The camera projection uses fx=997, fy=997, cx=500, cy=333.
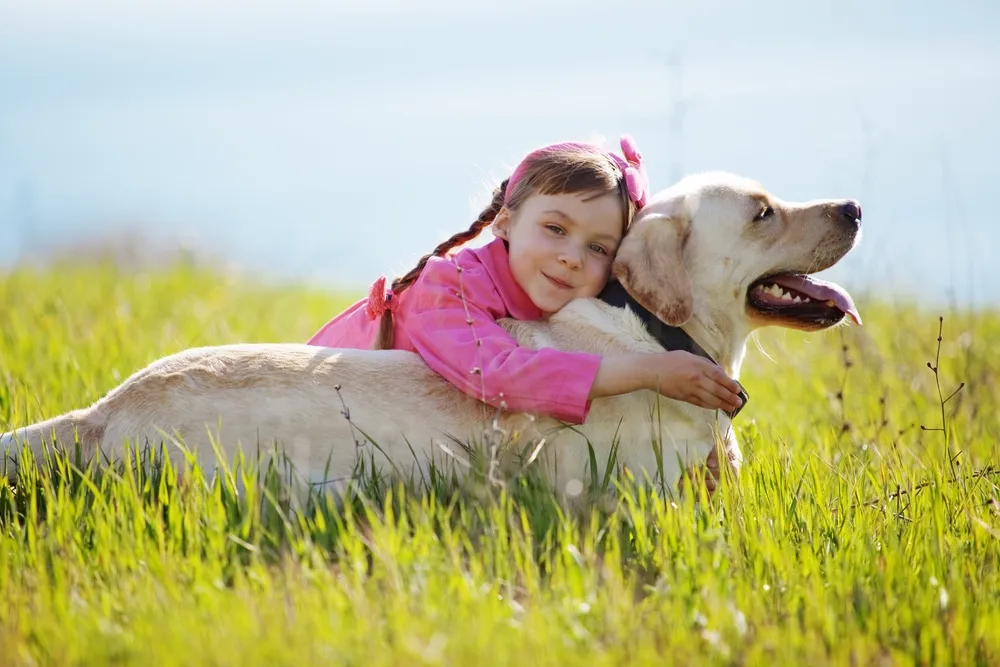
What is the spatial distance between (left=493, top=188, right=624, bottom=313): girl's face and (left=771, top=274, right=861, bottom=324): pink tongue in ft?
2.20

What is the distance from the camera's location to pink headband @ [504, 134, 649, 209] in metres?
3.91

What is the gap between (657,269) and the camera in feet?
11.8

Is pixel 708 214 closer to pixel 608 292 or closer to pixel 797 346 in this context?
pixel 608 292

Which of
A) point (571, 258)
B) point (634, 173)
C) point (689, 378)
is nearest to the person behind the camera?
point (689, 378)

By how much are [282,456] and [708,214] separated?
180cm

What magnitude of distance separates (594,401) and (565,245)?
60 centimetres

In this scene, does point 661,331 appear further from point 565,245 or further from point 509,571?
point 509,571

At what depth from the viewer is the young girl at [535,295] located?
3.38 metres

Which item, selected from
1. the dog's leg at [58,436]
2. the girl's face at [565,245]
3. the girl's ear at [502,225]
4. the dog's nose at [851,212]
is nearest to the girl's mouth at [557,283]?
the girl's face at [565,245]

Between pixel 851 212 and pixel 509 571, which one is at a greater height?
pixel 851 212

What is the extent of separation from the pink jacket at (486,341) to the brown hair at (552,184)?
0.19ft

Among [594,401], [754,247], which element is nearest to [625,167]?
[754,247]

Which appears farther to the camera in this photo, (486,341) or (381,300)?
(381,300)

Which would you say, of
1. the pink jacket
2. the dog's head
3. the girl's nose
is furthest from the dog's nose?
the pink jacket
